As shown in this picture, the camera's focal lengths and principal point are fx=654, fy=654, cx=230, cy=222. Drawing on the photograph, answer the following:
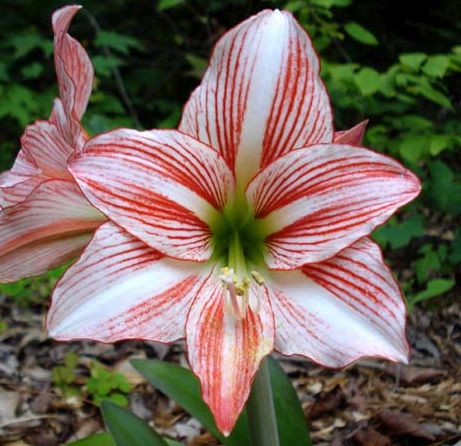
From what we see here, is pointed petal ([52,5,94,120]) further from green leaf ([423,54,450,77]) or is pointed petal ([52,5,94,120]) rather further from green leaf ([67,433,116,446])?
green leaf ([423,54,450,77])

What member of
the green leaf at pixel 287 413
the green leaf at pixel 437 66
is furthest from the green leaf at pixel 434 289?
the green leaf at pixel 287 413

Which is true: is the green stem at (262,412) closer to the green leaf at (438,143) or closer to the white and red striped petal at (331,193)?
the white and red striped petal at (331,193)

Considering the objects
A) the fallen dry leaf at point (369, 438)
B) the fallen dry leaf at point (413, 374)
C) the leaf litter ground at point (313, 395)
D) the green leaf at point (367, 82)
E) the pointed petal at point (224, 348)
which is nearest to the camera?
the pointed petal at point (224, 348)

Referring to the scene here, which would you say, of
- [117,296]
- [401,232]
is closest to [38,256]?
[117,296]

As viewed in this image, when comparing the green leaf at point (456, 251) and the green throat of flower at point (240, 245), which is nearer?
the green throat of flower at point (240, 245)

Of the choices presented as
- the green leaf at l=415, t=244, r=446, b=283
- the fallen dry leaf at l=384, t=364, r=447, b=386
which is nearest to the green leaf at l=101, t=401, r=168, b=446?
the fallen dry leaf at l=384, t=364, r=447, b=386

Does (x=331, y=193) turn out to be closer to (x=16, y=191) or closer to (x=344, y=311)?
(x=344, y=311)

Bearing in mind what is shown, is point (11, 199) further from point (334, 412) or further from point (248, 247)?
point (334, 412)
